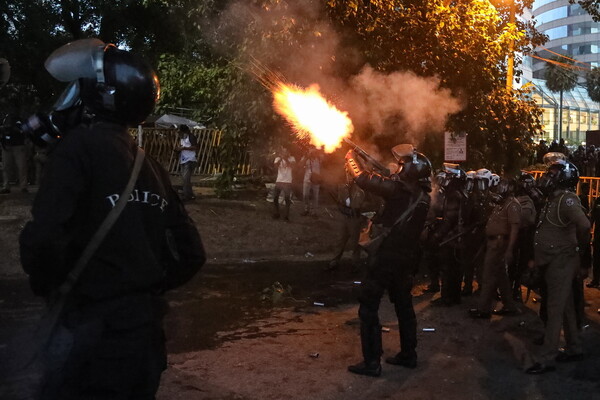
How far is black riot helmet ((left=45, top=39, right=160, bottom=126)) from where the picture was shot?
A: 254cm

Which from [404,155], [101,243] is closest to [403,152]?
[404,155]

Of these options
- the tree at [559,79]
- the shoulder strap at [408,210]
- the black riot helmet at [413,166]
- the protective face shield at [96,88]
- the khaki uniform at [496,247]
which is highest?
the tree at [559,79]

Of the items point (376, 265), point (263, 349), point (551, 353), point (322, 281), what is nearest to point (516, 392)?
point (551, 353)

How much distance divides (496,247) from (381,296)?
8.48ft

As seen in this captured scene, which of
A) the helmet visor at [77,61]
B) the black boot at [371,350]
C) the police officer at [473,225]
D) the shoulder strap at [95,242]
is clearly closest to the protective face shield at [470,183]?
the police officer at [473,225]

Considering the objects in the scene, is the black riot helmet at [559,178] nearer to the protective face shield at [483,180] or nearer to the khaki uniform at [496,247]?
the khaki uniform at [496,247]

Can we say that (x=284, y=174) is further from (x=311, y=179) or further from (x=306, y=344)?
(x=306, y=344)

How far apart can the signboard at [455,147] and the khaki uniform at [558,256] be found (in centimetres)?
615

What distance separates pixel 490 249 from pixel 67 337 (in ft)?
19.9

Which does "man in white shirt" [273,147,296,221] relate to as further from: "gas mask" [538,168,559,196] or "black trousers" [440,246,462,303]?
"gas mask" [538,168,559,196]

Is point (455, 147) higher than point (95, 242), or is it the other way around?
point (455, 147)

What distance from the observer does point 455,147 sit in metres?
12.0

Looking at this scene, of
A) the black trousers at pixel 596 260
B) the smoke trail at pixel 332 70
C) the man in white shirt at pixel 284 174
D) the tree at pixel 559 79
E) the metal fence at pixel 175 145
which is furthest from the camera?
the tree at pixel 559 79

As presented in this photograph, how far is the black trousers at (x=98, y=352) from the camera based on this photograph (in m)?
2.30
